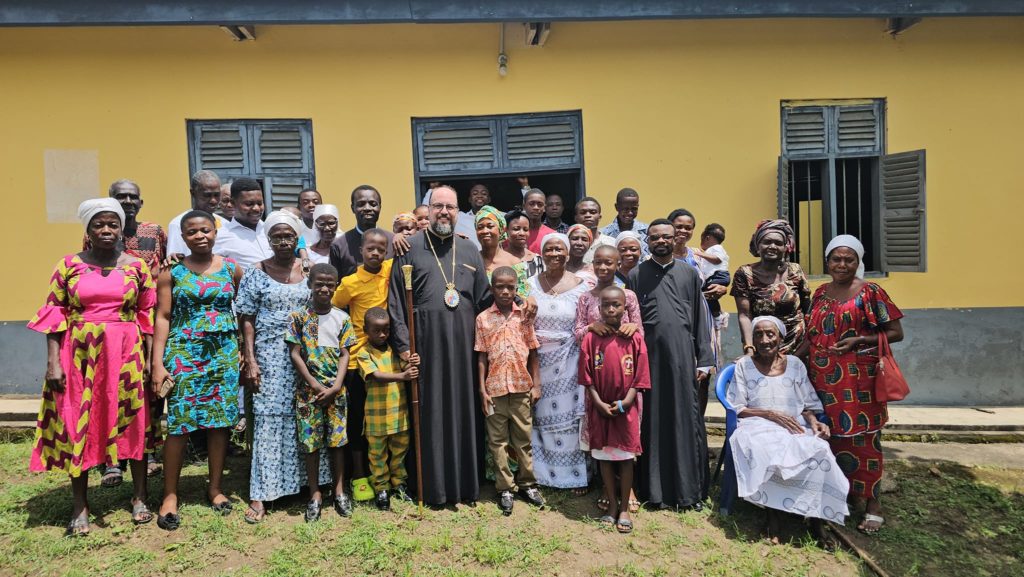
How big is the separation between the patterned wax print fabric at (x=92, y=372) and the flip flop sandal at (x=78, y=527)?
29 cm

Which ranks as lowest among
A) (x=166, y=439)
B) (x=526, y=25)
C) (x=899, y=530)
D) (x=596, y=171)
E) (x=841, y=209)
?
(x=899, y=530)

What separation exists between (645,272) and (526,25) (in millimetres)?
3507

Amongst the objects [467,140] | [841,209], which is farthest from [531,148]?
[841,209]

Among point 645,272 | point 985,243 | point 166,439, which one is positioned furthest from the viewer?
point 985,243

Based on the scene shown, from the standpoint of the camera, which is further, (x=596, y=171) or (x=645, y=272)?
(x=596, y=171)

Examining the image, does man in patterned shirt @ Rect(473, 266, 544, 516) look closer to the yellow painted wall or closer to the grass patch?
the grass patch

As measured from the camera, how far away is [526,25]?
628 centimetres

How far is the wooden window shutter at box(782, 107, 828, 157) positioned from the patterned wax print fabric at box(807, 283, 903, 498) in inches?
128

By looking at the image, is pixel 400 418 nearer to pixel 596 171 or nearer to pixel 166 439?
pixel 166 439

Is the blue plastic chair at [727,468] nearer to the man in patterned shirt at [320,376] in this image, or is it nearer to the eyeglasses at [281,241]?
the man in patterned shirt at [320,376]

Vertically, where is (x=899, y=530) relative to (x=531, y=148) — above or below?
below

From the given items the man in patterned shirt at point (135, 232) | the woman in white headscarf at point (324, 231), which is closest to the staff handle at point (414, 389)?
the woman in white headscarf at point (324, 231)

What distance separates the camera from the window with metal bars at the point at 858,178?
6.25 metres

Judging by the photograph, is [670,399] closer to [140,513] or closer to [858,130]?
[140,513]
